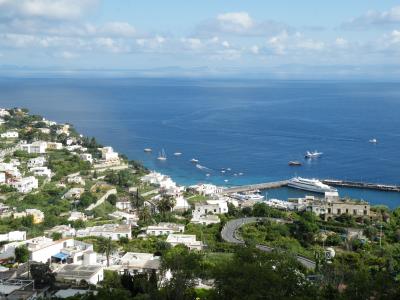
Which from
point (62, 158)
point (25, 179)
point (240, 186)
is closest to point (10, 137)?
point (62, 158)

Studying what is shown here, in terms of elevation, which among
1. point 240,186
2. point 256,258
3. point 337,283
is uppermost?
point 256,258

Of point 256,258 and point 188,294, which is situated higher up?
point 256,258

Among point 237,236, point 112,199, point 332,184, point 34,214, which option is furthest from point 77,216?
point 332,184

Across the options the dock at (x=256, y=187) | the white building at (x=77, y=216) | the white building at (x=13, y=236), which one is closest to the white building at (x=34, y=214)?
the white building at (x=77, y=216)

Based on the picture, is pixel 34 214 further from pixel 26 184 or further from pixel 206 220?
pixel 206 220

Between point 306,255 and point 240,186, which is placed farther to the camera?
point 240,186

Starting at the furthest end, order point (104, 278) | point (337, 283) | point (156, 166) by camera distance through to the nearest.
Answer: point (156, 166) → point (104, 278) → point (337, 283)

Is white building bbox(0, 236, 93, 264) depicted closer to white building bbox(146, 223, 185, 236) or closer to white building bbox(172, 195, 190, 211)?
white building bbox(146, 223, 185, 236)

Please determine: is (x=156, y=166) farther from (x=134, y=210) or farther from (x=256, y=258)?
(x=256, y=258)
